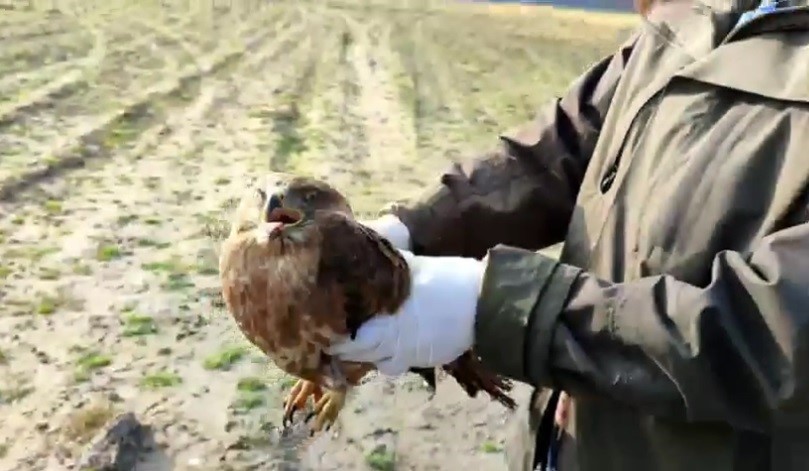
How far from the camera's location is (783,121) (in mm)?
1793

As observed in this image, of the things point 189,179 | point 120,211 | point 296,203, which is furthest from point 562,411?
point 189,179

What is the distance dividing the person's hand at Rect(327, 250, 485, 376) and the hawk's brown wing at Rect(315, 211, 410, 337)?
2cm

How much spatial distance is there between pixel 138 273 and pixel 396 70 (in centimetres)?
878

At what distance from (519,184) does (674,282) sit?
66 centimetres

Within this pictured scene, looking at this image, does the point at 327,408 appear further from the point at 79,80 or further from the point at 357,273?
the point at 79,80

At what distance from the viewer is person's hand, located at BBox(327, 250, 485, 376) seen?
1902mm

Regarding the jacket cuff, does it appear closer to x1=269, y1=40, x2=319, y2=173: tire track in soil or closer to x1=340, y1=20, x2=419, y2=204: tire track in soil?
x1=340, y1=20, x2=419, y2=204: tire track in soil

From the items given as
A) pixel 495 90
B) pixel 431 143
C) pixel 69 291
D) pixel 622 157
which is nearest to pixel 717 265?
pixel 622 157

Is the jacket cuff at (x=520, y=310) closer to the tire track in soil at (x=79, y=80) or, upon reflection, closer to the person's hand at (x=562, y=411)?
the person's hand at (x=562, y=411)

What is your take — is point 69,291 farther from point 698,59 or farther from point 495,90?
point 495,90

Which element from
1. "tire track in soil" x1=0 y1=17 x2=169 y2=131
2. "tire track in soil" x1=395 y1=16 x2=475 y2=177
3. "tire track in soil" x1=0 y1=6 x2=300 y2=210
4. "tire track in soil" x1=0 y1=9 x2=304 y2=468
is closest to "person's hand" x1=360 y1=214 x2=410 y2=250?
"tire track in soil" x1=0 y1=9 x2=304 y2=468

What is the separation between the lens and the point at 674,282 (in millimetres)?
1744

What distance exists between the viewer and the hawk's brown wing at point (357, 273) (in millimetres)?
2012

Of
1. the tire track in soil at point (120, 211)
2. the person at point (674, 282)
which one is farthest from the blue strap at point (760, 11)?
the tire track in soil at point (120, 211)
